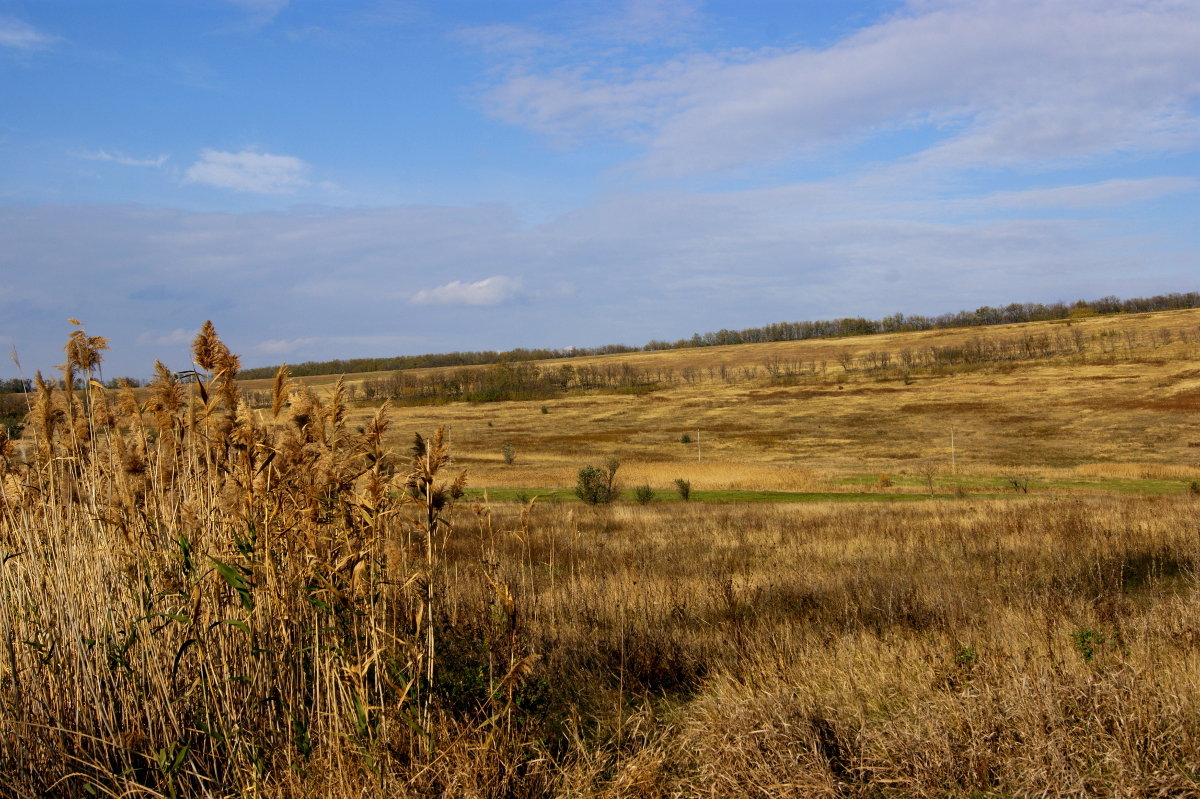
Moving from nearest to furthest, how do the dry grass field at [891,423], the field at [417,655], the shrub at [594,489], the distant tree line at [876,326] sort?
the field at [417,655] → the shrub at [594,489] → the dry grass field at [891,423] → the distant tree line at [876,326]

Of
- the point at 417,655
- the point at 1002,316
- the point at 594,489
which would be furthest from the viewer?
the point at 1002,316

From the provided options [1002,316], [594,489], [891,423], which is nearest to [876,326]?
[1002,316]

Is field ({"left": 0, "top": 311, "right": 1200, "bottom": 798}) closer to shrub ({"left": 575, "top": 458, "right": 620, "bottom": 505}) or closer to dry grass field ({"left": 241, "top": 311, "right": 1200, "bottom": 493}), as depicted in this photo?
dry grass field ({"left": 241, "top": 311, "right": 1200, "bottom": 493})

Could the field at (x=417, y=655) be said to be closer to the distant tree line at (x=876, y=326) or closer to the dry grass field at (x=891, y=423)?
the dry grass field at (x=891, y=423)

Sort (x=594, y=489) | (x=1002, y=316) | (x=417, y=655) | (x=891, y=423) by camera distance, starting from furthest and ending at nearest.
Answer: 1. (x=1002, y=316)
2. (x=891, y=423)
3. (x=594, y=489)
4. (x=417, y=655)

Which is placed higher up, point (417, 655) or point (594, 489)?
point (417, 655)

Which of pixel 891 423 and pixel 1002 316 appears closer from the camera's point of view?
pixel 891 423

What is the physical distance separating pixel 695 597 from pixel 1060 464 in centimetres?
4540

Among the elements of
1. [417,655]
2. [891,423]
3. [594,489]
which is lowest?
[891,423]

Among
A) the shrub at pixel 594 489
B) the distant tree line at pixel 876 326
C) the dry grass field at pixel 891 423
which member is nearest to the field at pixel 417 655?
the dry grass field at pixel 891 423

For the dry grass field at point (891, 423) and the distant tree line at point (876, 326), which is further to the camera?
the distant tree line at point (876, 326)

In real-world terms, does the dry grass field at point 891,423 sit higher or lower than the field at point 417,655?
lower


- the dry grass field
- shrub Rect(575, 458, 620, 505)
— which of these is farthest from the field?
shrub Rect(575, 458, 620, 505)

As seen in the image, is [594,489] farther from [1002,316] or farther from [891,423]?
[1002,316]
